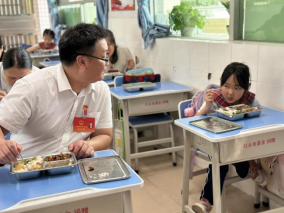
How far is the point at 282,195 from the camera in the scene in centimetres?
245

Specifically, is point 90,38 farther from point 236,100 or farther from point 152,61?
point 152,61

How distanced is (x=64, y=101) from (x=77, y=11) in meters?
5.44

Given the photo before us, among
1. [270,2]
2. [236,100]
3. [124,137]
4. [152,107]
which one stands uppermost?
[270,2]

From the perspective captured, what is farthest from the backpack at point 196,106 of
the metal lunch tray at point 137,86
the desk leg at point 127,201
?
the desk leg at point 127,201

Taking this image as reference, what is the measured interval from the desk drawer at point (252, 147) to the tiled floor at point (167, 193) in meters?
0.75

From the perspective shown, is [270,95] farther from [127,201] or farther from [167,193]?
[127,201]

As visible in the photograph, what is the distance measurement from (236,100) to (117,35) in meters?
2.98

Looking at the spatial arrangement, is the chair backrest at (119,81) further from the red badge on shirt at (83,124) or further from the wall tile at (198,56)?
the red badge on shirt at (83,124)

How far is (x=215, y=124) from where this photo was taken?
2.08m

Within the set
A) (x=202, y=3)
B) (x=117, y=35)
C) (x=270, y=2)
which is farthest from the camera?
(x=117, y=35)

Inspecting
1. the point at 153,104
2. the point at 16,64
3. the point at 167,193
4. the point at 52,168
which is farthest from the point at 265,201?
the point at 16,64

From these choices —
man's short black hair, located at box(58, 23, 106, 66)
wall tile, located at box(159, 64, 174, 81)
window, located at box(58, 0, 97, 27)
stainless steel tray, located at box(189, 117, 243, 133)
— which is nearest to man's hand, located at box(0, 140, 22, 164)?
man's short black hair, located at box(58, 23, 106, 66)

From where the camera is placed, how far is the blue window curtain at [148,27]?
3.92m

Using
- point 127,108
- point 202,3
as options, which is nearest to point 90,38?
point 127,108
